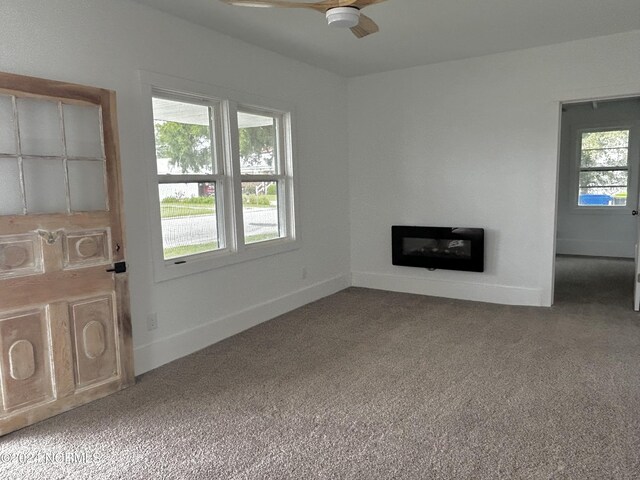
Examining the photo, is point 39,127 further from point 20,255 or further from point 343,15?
point 343,15

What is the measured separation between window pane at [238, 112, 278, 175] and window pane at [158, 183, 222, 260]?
56 cm

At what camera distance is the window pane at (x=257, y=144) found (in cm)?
434

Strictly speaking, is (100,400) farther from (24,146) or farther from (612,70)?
(612,70)

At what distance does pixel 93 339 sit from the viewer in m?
2.84

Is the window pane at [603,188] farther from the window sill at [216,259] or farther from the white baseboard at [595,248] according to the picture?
the window sill at [216,259]

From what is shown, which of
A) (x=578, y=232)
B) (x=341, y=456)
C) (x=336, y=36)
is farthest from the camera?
(x=578, y=232)

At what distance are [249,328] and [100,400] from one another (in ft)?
5.23

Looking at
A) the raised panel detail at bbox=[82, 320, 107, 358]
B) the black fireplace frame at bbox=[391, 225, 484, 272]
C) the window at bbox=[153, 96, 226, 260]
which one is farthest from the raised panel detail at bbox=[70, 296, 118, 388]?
the black fireplace frame at bbox=[391, 225, 484, 272]

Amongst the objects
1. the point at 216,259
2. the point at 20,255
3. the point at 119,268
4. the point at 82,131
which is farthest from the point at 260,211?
A: the point at 20,255

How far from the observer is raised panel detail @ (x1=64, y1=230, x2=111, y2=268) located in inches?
107

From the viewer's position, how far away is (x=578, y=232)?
7898 mm

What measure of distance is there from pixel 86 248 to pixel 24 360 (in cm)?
70

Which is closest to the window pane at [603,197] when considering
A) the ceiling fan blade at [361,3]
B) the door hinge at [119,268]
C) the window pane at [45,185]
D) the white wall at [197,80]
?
the white wall at [197,80]

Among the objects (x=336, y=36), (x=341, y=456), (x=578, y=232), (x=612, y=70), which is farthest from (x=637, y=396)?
(x=578, y=232)
